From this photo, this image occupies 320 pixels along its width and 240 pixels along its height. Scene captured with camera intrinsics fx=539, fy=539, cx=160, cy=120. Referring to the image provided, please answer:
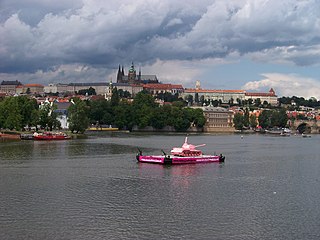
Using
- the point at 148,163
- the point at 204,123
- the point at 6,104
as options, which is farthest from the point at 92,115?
the point at 148,163

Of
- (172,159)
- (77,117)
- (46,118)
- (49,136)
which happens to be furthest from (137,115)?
(172,159)

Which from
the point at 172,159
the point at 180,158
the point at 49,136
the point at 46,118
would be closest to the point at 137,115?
the point at 46,118

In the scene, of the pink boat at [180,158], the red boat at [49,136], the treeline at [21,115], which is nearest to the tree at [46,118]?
the treeline at [21,115]

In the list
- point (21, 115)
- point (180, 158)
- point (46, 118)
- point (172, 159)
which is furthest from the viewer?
point (46, 118)

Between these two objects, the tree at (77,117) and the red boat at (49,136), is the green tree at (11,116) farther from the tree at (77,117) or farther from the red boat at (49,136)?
the tree at (77,117)

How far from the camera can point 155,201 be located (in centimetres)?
3406

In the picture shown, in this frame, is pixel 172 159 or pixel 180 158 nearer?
pixel 172 159

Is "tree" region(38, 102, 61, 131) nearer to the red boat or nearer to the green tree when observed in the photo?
the green tree

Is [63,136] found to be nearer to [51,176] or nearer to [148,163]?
[148,163]

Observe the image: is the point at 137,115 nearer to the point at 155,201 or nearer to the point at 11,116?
the point at 11,116

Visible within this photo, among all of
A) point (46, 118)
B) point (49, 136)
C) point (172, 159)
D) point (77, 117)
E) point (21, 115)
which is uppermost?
point (21, 115)

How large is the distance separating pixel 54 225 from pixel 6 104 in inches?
3375

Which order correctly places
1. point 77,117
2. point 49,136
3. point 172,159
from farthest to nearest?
point 77,117
point 49,136
point 172,159

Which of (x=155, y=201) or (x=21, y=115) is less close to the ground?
(x=21, y=115)
